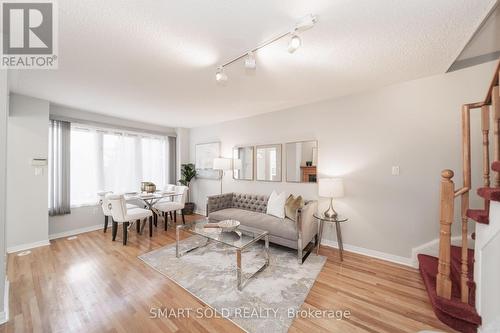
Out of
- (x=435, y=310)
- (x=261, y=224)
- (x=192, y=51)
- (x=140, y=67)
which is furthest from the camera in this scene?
(x=261, y=224)

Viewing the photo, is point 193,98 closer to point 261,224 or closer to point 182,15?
point 182,15

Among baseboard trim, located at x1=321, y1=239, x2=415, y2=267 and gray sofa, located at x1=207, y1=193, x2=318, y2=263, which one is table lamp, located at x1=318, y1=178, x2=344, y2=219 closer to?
gray sofa, located at x1=207, y1=193, x2=318, y2=263

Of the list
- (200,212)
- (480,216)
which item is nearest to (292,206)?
(480,216)

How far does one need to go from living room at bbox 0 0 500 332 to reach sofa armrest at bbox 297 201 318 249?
0.14 ft

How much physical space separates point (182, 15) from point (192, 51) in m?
0.43

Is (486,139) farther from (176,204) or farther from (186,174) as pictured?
(186,174)

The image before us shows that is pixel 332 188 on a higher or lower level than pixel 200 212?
higher

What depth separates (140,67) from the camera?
2.11 meters

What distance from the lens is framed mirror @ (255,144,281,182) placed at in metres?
3.72

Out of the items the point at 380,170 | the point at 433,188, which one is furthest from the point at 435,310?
the point at 380,170

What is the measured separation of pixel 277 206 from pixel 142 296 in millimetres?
2177

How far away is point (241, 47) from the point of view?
178cm

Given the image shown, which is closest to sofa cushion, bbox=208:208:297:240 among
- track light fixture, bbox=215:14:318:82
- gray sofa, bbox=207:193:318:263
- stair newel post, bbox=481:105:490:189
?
gray sofa, bbox=207:193:318:263

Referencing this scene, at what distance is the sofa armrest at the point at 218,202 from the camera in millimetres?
3670
